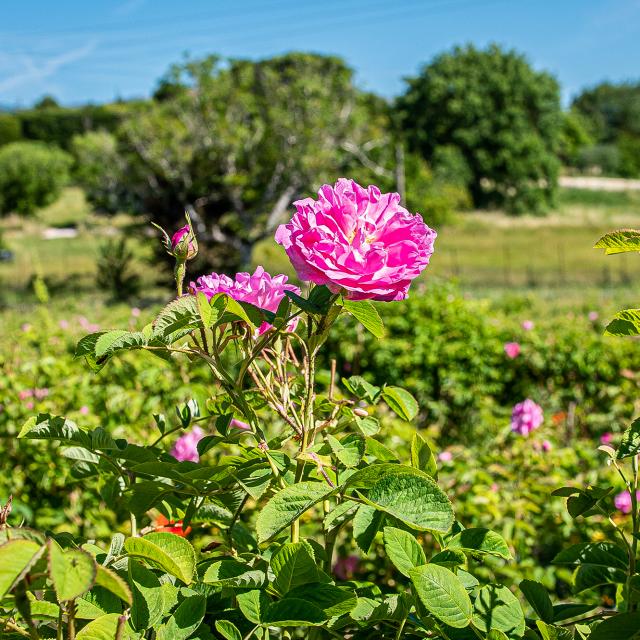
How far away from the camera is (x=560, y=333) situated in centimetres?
443

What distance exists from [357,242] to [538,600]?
416 millimetres

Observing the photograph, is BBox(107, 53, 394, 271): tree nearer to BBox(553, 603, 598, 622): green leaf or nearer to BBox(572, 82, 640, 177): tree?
BBox(553, 603, 598, 622): green leaf

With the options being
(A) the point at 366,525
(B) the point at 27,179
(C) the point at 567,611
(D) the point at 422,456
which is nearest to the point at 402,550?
(A) the point at 366,525

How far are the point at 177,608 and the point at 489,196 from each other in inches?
1325

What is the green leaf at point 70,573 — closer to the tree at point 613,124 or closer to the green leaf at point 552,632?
the green leaf at point 552,632

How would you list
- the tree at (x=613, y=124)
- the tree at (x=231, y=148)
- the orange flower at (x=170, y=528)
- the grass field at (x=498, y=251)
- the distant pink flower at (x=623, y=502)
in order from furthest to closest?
the tree at (x=613, y=124)
the grass field at (x=498, y=251)
the tree at (x=231, y=148)
the distant pink flower at (x=623, y=502)
the orange flower at (x=170, y=528)

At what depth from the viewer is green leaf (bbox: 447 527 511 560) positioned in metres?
0.72

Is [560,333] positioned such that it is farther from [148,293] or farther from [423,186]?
[423,186]

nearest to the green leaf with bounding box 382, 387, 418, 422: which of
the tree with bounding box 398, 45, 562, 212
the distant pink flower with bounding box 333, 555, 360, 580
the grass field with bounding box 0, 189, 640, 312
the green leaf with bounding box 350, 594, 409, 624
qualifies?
the green leaf with bounding box 350, 594, 409, 624

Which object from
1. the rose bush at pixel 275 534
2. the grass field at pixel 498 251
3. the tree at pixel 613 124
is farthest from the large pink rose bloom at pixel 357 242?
the tree at pixel 613 124

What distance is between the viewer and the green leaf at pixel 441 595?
2.01ft

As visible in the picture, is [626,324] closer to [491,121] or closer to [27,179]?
[491,121]

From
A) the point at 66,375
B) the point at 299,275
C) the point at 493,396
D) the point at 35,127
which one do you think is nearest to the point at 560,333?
the point at 493,396

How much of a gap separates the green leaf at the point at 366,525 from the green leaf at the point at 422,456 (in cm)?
10
